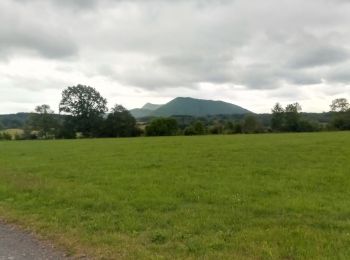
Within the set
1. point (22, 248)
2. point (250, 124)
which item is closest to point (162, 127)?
point (250, 124)

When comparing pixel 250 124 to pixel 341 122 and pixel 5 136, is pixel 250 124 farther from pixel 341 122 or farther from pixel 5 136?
pixel 5 136

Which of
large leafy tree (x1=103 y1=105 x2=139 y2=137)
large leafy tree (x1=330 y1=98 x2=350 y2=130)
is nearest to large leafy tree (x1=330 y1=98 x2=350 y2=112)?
large leafy tree (x1=330 y1=98 x2=350 y2=130)

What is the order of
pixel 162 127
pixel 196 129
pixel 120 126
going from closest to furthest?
1. pixel 120 126
2. pixel 162 127
3. pixel 196 129

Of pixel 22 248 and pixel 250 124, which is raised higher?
pixel 250 124

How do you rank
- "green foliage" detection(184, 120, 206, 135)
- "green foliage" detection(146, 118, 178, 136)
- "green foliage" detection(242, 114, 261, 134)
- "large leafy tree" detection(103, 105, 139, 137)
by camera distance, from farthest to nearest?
"green foliage" detection(242, 114, 261, 134), "green foliage" detection(184, 120, 206, 135), "green foliage" detection(146, 118, 178, 136), "large leafy tree" detection(103, 105, 139, 137)

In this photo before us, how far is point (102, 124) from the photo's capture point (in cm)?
10362

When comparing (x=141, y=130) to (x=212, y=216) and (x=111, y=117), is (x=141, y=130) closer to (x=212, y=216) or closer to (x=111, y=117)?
(x=111, y=117)

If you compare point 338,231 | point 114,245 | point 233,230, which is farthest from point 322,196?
point 114,245

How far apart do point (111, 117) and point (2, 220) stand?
9621 centimetres

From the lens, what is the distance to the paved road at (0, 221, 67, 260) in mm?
6371

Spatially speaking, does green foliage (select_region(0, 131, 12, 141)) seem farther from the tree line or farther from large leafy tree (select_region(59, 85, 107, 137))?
large leafy tree (select_region(59, 85, 107, 137))

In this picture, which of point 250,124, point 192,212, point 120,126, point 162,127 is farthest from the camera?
point 250,124

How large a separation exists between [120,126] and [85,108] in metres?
11.2

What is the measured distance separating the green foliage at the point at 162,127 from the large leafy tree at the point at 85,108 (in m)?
13.8
